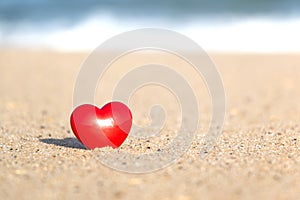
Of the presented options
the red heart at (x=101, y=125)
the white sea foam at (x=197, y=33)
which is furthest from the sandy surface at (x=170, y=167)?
the white sea foam at (x=197, y=33)

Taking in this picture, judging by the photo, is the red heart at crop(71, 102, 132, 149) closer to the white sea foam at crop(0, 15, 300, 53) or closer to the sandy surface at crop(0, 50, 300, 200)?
the sandy surface at crop(0, 50, 300, 200)

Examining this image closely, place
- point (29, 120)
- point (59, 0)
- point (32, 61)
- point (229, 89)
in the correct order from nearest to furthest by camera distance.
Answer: point (29, 120) → point (229, 89) → point (32, 61) → point (59, 0)

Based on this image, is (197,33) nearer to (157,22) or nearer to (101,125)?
(157,22)

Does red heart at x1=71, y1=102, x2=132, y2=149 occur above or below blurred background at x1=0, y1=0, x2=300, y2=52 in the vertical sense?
below

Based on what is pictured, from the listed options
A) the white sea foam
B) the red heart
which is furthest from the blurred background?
the red heart

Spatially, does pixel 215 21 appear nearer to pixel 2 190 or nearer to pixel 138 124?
pixel 138 124

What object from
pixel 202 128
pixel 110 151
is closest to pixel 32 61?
pixel 202 128

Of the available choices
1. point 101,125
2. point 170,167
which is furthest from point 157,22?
point 170,167
